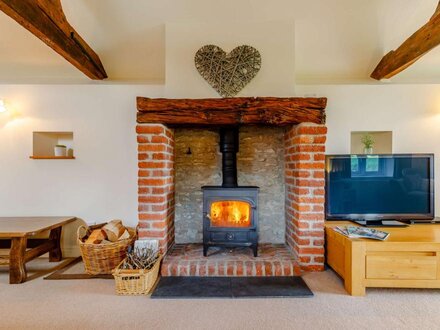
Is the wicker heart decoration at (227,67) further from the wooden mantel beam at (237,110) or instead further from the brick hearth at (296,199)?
the brick hearth at (296,199)

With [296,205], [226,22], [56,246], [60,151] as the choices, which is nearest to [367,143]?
[296,205]

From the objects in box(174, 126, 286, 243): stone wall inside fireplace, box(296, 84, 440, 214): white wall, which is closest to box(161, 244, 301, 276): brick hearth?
box(174, 126, 286, 243): stone wall inside fireplace

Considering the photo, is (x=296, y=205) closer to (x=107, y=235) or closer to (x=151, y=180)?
(x=151, y=180)

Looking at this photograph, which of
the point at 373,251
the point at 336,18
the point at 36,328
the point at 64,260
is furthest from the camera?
the point at 64,260

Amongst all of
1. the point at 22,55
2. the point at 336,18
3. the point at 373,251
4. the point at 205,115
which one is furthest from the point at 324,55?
the point at 22,55

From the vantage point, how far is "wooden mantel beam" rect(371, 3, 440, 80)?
2178 mm

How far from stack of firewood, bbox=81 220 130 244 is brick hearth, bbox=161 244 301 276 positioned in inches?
22.1

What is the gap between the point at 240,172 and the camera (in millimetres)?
2980

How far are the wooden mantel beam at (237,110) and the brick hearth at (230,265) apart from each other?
135cm

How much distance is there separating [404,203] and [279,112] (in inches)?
65.1

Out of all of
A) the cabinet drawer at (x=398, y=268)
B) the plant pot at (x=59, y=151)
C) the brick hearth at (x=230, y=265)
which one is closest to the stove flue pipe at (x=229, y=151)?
the brick hearth at (x=230, y=265)

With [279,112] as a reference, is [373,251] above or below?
below

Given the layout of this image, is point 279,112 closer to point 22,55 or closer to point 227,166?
point 227,166

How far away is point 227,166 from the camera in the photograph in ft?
8.89
